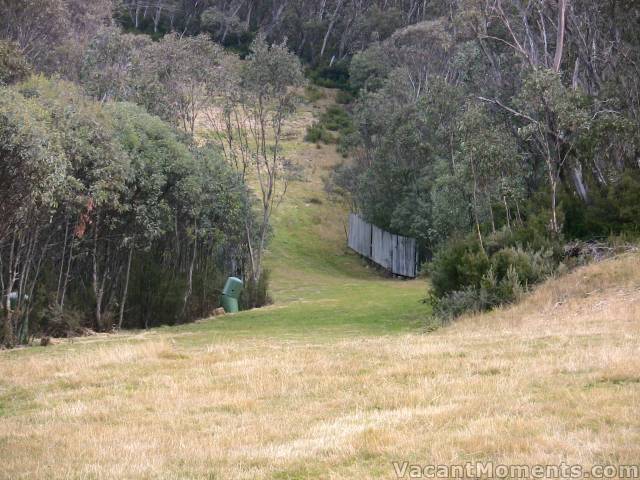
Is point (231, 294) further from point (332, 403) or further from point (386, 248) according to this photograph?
point (332, 403)

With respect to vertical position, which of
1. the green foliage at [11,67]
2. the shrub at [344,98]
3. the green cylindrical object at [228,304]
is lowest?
the green cylindrical object at [228,304]

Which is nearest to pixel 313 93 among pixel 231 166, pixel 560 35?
pixel 231 166

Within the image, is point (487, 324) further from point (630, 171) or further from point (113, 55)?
point (113, 55)

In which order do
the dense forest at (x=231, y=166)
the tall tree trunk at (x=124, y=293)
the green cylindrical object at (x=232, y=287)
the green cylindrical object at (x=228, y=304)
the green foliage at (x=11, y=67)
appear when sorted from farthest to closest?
the green cylindrical object at (x=228, y=304)
the green cylindrical object at (x=232, y=287)
the tall tree trunk at (x=124, y=293)
the green foliage at (x=11, y=67)
the dense forest at (x=231, y=166)

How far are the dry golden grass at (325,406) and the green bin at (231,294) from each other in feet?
55.6

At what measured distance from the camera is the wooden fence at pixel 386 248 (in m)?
51.6

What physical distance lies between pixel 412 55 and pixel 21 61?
110 ft

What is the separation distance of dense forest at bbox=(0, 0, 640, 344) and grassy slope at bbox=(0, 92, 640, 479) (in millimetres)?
4661

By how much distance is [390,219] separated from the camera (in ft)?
172

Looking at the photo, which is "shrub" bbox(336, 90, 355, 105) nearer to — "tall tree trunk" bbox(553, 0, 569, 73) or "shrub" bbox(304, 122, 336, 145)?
"shrub" bbox(304, 122, 336, 145)

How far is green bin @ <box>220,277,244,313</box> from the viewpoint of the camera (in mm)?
33812

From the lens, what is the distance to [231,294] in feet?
112

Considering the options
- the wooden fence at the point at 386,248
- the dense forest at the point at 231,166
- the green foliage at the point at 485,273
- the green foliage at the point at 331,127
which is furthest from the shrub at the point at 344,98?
the green foliage at the point at 485,273

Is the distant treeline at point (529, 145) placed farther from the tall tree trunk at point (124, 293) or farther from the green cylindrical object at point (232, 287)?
the tall tree trunk at point (124, 293)
